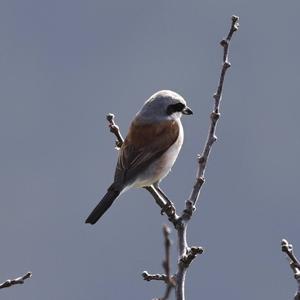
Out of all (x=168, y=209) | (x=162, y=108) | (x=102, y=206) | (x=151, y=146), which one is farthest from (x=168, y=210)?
(x=162, y=108)

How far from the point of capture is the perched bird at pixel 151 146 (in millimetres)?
7328

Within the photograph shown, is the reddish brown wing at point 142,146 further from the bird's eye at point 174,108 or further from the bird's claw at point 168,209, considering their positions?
the bird's claw at point 168,209

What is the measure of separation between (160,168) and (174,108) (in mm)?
560

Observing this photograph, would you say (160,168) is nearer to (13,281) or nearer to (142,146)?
(142,146)

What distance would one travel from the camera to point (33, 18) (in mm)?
146750

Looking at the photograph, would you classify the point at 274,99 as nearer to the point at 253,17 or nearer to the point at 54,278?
the point at 253,17

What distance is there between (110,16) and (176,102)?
142852mm

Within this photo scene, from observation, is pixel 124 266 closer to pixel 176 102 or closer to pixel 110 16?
pixel 110 16

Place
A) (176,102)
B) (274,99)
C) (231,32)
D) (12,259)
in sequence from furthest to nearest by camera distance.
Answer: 1. (274,99)
2. (12,259)
3. (176,102)
4. (231,32)

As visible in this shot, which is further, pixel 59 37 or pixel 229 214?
pixel 59 37

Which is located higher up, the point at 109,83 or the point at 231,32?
the point at 109,83

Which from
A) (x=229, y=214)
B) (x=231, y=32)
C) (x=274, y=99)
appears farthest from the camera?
(x=274, y=99)

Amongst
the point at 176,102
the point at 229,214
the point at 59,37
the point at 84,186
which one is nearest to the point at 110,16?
→ the point at 59,37

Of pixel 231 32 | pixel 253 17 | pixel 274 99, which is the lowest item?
pixel 231 32
